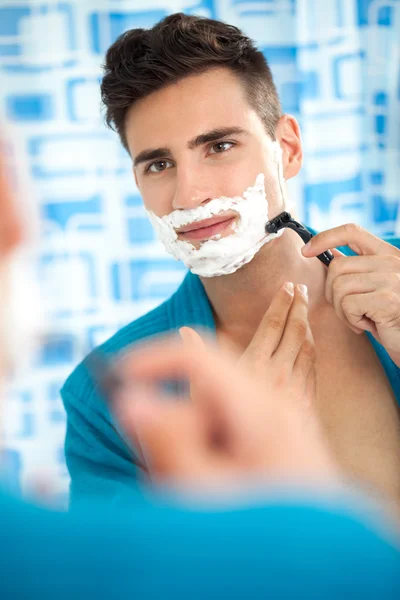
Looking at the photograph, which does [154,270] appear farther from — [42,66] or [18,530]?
[18,530]

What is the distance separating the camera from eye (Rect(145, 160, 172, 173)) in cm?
112

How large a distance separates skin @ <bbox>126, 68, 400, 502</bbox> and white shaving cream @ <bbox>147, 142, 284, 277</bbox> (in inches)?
0.7

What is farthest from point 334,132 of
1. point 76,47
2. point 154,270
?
point 76,47

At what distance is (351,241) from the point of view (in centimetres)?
98

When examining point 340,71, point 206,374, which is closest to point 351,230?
point 206,374

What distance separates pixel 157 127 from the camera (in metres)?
1.10

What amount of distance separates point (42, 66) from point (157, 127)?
86cm

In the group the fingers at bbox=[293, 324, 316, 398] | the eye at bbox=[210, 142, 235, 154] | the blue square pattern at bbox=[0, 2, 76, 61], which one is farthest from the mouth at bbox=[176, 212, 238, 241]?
the blue square pattern at bbox=[0, 2, 76, 61]

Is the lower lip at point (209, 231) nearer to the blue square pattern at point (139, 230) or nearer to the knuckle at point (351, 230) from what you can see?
the knuckle at point (351, 230)

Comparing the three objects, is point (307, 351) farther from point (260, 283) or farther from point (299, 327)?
point (260, 283)

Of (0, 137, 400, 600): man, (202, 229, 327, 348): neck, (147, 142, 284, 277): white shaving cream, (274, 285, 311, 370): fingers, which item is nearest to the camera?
(0, 137, 400, 600): man

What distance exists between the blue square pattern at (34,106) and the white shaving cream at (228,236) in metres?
0.89

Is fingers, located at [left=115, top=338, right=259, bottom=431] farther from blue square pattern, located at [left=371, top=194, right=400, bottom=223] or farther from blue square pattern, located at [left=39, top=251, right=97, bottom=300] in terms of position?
blue square pattern, located at [left=371, top=194, right=400, bottom=223]

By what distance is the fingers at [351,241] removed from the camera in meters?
0.97
